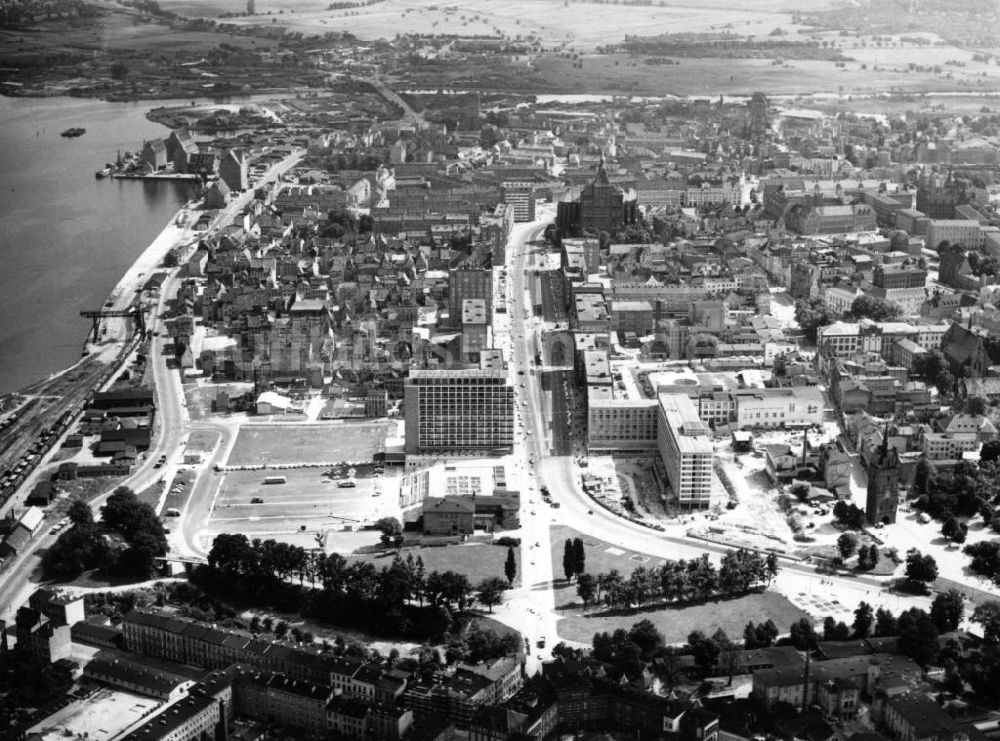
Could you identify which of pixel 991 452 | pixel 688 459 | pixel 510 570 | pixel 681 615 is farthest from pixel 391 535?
pixel 991 452

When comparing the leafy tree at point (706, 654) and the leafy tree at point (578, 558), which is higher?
the leafy tree at point (578, 558)

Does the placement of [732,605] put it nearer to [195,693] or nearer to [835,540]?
[835,540]

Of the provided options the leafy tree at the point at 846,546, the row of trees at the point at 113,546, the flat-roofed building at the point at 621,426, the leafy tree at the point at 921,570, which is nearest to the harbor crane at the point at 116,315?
the row of trees at the point at 113,546

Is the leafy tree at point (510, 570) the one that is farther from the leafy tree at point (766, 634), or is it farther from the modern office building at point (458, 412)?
the modern office building at point (458, 412)

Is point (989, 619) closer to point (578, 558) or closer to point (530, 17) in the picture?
point (578, 558)

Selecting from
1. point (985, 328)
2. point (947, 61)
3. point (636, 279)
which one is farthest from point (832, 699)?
point (947, 61)

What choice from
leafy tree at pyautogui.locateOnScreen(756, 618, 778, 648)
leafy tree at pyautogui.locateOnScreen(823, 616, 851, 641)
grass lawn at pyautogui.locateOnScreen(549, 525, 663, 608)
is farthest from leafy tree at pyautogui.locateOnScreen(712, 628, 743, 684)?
grass lawn at pyautogui.locateOnScreen(549, 525, 663, 608)
